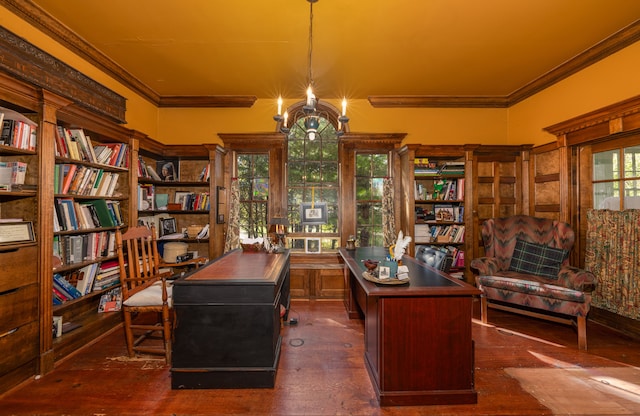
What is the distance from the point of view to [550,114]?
12.0 feet

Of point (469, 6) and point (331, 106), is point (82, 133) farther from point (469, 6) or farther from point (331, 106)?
point (469, 6)

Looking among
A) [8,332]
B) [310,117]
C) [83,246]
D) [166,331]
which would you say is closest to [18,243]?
[8,332]

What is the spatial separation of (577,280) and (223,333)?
3.14m

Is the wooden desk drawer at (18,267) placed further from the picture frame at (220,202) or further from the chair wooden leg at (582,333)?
the chair wooden leg at (582,333)

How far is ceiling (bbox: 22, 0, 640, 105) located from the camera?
238cm

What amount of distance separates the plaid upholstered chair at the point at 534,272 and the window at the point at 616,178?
49cm

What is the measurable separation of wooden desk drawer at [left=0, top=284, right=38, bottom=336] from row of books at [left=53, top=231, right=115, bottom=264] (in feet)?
1.55

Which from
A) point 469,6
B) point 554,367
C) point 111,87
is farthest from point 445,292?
point 111,87

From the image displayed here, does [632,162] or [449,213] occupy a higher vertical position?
[632,162]

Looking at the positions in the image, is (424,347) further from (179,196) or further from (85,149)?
(179,196)

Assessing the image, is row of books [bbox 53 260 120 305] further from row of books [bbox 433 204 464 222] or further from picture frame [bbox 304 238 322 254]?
row of books [bbox 433 204 464 222]

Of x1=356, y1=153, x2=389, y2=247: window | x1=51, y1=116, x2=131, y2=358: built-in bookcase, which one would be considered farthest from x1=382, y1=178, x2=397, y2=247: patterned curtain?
x1=51, y1=116, x2=131, y2=358: built-in bookcase

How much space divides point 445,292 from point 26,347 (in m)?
3.00

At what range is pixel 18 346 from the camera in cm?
207
